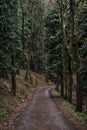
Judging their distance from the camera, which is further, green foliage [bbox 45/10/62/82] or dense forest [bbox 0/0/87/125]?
green foliage [bbox 45/10/62/82]

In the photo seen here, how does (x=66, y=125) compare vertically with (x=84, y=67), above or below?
below

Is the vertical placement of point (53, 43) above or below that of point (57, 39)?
below

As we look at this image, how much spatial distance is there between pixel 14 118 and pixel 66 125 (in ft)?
10.4

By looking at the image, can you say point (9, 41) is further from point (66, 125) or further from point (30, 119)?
point (66, 125)

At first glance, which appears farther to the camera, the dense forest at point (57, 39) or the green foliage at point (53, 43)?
the green foliage at point (53, 43)

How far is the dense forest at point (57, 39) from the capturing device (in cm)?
1717

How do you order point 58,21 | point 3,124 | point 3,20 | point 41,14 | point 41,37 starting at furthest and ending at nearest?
point 41,37
point 41,14
point 58,21
point 3,20
point 3,124

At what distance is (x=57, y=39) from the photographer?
92.3 feet

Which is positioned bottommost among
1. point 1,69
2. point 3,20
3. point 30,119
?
point 30,119

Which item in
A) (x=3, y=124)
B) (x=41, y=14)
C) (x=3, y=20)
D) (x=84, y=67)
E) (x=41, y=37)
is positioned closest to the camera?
(x=3, y=124)

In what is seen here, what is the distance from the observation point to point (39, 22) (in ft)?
153

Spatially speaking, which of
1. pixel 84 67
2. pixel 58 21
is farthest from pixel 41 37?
pixel 84 67

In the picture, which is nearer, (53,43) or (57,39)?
(57,39)

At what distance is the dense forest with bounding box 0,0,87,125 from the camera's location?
17.2 metres
